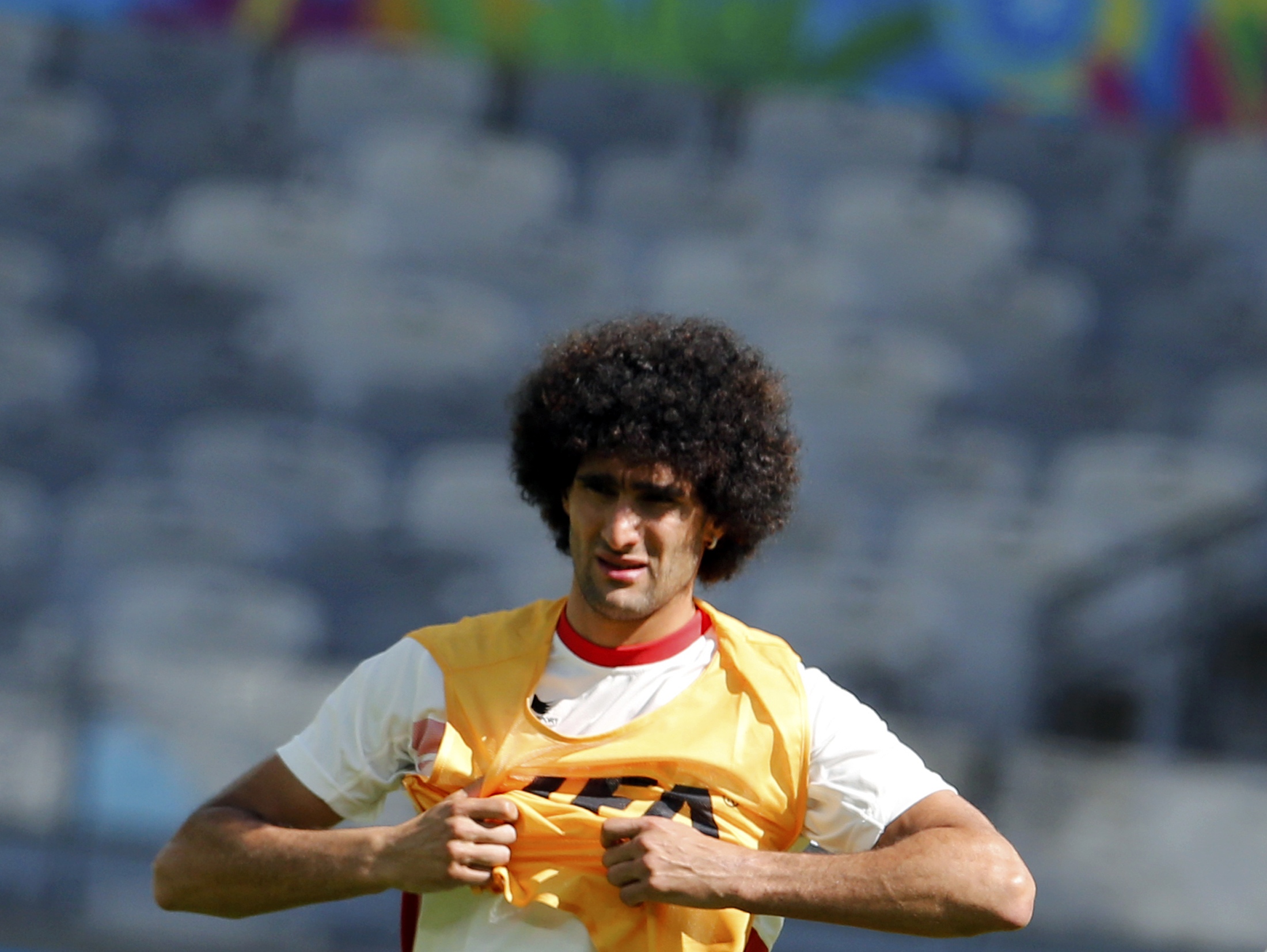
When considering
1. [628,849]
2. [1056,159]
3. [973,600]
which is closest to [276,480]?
[973,600]

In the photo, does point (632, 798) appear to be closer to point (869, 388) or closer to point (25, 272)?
point (869, 388)

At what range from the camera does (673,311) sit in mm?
7387

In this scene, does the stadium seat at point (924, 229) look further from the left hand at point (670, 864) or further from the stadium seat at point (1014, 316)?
the left hand at point (670, 864)

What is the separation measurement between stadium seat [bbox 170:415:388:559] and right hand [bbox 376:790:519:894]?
5.29m

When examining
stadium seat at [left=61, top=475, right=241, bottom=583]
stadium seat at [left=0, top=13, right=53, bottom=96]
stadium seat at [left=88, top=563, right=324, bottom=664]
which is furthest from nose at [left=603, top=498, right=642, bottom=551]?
stadium seat at [left=0, top=13, right=53, bottom=96]

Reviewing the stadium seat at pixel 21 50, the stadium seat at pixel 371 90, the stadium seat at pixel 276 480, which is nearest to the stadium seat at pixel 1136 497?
the stadium seat at pixel 276 480

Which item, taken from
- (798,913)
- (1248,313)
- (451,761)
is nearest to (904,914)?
(798,913)

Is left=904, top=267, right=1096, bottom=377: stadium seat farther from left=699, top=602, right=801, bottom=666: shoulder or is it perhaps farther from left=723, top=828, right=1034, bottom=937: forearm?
left=723, top=828, right=1034, bottom=937: forearm

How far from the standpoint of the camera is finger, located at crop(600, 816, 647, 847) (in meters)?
1.75

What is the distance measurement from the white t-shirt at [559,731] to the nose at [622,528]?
0.16 meters

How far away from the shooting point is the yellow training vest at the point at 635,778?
1814 mm

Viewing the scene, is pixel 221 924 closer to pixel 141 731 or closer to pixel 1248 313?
pixel 141 731

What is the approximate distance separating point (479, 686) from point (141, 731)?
3717mm

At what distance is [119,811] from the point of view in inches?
208
